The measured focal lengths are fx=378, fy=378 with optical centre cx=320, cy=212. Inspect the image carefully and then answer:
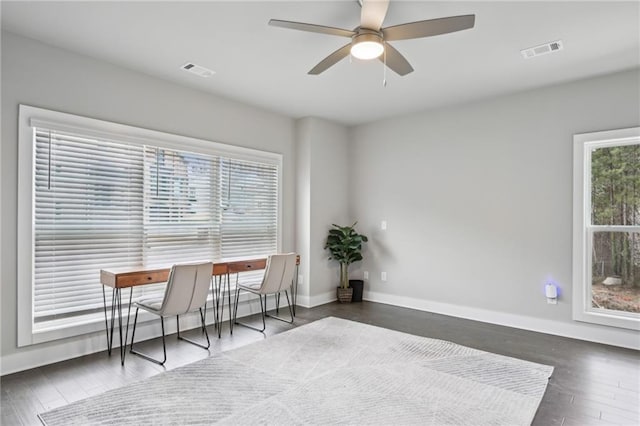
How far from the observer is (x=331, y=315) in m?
4.86

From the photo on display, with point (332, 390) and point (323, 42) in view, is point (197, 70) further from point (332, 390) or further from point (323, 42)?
point (332, 390)

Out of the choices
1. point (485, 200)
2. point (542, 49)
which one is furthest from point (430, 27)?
point (485, 200)

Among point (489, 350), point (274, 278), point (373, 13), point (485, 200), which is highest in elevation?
point (373, 13)

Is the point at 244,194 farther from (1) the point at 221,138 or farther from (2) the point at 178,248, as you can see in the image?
(2) the point at 178,248

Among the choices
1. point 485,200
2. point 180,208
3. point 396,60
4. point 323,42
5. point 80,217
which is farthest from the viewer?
point 485,200

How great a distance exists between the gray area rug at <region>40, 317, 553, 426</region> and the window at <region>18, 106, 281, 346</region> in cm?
117

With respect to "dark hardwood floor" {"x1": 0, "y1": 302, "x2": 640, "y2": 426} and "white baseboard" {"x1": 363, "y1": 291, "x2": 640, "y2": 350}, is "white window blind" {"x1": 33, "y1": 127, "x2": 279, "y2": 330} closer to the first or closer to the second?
"dark hardwood floor" {"x1": 0, "y1": 302, "x2": 640, "y2": 426}

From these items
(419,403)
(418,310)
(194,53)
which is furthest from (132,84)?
(418,310)

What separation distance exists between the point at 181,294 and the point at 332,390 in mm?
1598

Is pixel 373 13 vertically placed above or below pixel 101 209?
above

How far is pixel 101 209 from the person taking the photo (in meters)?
3.59

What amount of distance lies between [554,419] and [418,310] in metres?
2.83

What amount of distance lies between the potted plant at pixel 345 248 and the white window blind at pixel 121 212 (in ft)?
4.03

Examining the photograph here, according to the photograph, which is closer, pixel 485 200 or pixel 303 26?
pixel 303 26
